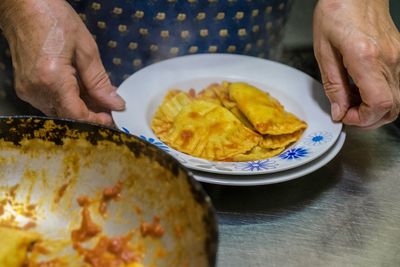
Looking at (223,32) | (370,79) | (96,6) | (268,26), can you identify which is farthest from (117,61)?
(370,79)

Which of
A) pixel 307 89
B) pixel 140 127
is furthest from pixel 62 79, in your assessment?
pixel 307 89

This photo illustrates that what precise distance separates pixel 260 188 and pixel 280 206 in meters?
0.06

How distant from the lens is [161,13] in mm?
1230

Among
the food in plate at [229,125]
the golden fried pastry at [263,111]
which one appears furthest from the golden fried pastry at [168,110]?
the golden fried pastry at [263,111]

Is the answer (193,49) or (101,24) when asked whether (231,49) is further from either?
(101,24)

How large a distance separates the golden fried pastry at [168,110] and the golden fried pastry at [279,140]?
0.65 feet

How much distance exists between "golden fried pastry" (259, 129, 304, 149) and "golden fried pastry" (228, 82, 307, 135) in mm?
11

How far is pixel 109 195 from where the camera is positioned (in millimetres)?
903

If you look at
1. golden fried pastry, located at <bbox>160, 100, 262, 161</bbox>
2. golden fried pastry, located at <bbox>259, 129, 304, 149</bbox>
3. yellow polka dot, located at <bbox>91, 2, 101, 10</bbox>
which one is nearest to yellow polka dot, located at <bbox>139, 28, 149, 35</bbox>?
yellow polka dot, located at <bbox>91, 2, 101, 10</bbox>

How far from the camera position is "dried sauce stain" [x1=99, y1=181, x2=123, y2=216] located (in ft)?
2.94

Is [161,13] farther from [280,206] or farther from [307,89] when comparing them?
[280,206]

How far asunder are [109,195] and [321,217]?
1.29 ft

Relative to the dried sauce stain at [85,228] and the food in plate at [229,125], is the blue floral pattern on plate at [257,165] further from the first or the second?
the dried sauce stain at [85,228]

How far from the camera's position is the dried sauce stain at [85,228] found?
899 millimetres
